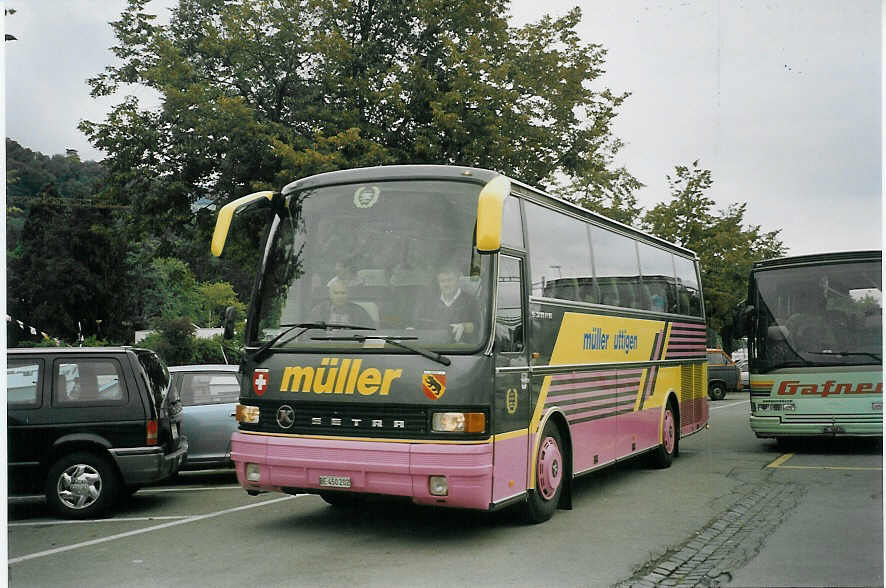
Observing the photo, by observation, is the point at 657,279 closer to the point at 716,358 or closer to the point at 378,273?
the point at 378,273

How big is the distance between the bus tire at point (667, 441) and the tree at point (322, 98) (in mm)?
7110

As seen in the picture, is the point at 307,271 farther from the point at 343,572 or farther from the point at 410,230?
the point at 343,572

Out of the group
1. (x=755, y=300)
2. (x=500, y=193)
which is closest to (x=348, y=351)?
(x=500, y=193)

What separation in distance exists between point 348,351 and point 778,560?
3687 mm

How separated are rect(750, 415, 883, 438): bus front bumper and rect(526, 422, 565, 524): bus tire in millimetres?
6298

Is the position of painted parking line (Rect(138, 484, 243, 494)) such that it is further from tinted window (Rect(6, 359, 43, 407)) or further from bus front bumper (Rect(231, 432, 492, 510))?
bus front bumper (Rect(231, 432, 492, 510))

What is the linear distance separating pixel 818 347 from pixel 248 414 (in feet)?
30.2

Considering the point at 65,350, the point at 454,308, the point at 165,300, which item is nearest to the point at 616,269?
the point at 454,308

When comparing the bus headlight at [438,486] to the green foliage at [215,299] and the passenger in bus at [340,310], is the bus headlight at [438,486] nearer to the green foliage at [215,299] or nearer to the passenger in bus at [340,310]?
the passenger in bus at [340,310]

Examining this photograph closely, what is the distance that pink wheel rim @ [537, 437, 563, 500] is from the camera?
8734 mm

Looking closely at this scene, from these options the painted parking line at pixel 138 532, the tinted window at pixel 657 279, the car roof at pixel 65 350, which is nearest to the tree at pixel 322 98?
the tinted window at pixel 657 279

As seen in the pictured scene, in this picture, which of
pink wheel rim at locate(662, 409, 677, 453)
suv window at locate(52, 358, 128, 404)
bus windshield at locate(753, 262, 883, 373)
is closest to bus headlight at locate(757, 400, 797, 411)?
bus windshield at locate(753, 262, 883, 373)

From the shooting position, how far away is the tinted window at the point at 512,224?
8.36 metres

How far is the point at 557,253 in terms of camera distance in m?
9.71
